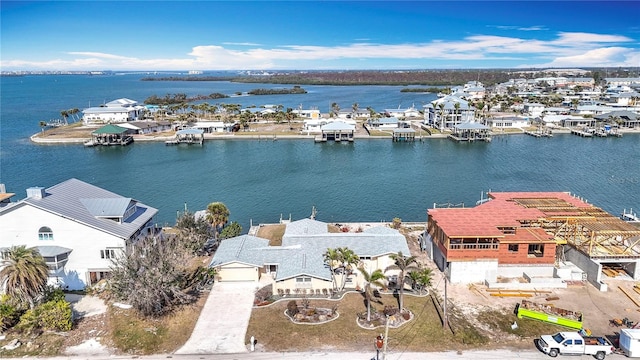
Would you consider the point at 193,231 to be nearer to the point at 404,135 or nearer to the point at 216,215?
the point at 216,215

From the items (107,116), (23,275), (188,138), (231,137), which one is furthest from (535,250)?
(107,116)

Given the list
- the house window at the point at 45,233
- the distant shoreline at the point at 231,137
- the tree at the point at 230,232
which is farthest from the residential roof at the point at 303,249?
the distant shoreline at the point at 231,137

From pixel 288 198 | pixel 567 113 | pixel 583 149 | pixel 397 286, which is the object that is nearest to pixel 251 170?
pixel 288 198

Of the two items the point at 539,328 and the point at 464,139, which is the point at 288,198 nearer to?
the point at 539,328

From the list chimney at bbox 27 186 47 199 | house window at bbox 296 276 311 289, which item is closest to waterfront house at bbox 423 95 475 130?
house window at bbox 296 276 311 289

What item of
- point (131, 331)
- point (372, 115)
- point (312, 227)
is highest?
point (372, 115)

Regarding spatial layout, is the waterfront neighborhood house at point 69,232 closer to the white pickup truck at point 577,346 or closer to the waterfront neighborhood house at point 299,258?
the waterfront neighborhood house at point 299,258

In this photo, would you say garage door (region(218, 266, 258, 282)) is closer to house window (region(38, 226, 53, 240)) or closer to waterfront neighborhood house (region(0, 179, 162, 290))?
waterfront neighborhood house (region(0, 179, 162, 290))

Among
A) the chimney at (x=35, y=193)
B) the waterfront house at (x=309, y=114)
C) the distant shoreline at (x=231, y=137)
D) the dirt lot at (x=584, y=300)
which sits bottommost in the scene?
the dirt lot at (x=584, y=300)
